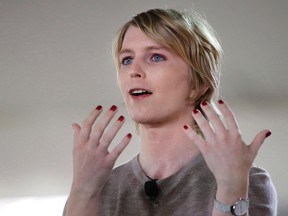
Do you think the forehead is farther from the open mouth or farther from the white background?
the white background

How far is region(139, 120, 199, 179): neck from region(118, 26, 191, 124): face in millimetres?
25

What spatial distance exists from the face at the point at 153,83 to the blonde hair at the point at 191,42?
2 cm

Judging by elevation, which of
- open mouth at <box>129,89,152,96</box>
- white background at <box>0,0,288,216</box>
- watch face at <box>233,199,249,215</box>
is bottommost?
watch face at <box>233,199,249,215</box>

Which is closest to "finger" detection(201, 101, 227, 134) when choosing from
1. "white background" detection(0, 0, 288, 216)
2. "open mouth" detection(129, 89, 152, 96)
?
"open mouth" detection(129, 89, 152, 96)

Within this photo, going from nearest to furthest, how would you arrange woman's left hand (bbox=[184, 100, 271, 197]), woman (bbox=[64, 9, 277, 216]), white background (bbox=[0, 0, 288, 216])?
woman's left hand (bbox=[184, 100, 271, 197]) → woman (bbox=[64, 9, 277, 216]) → white background (bbox=[0, 0, 288, 216])

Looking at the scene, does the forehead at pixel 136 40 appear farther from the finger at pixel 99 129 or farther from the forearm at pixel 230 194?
the forearm at pixel 230 194

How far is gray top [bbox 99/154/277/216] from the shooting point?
852 millimetres

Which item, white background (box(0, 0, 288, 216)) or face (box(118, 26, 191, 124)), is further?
white background (box(0, 0, 288, 216))

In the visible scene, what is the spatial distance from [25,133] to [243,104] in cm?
68

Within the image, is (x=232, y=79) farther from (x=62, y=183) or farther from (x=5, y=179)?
(x=5, y=179)

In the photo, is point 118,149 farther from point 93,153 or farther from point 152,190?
point 152,190

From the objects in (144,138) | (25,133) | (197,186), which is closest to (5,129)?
(25,133)

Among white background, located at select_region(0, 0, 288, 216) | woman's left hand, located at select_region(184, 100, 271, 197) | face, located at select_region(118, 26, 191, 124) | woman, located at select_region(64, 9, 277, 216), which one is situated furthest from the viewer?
white background, located at select_region(0, 0, 288, 216)

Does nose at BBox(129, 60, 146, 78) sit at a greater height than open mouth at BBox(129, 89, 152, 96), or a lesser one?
greater
